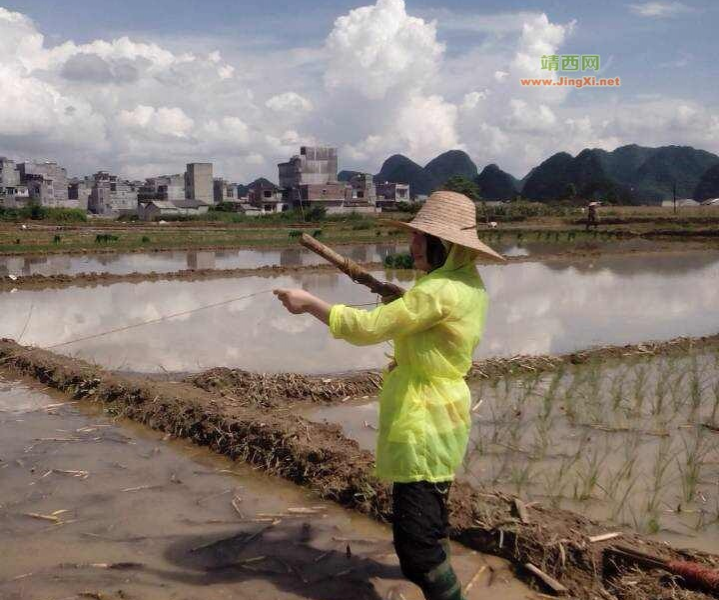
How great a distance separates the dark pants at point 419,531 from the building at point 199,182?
236 ft

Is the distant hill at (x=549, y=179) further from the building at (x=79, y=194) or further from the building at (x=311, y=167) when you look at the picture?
the building at (x=79, y=194)

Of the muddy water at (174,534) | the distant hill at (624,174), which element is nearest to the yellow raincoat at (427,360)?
the muddy water at (174,534)

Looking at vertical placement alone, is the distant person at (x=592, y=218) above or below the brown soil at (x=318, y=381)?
above

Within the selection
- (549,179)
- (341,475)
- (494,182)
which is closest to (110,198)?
(494,182)

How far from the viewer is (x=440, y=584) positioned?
7.68 feet

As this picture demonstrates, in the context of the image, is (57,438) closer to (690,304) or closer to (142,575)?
(142,575)

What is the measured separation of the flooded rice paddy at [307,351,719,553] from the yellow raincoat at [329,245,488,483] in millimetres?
1535

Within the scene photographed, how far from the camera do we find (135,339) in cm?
843

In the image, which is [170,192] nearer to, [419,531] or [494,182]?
[494,182]

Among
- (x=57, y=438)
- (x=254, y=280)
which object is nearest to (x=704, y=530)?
(x=57, y=438)

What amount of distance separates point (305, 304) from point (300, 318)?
24.5ft

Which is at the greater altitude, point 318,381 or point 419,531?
point 419,531

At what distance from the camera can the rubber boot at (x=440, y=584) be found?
2.34 m

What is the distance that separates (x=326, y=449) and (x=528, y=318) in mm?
6499
